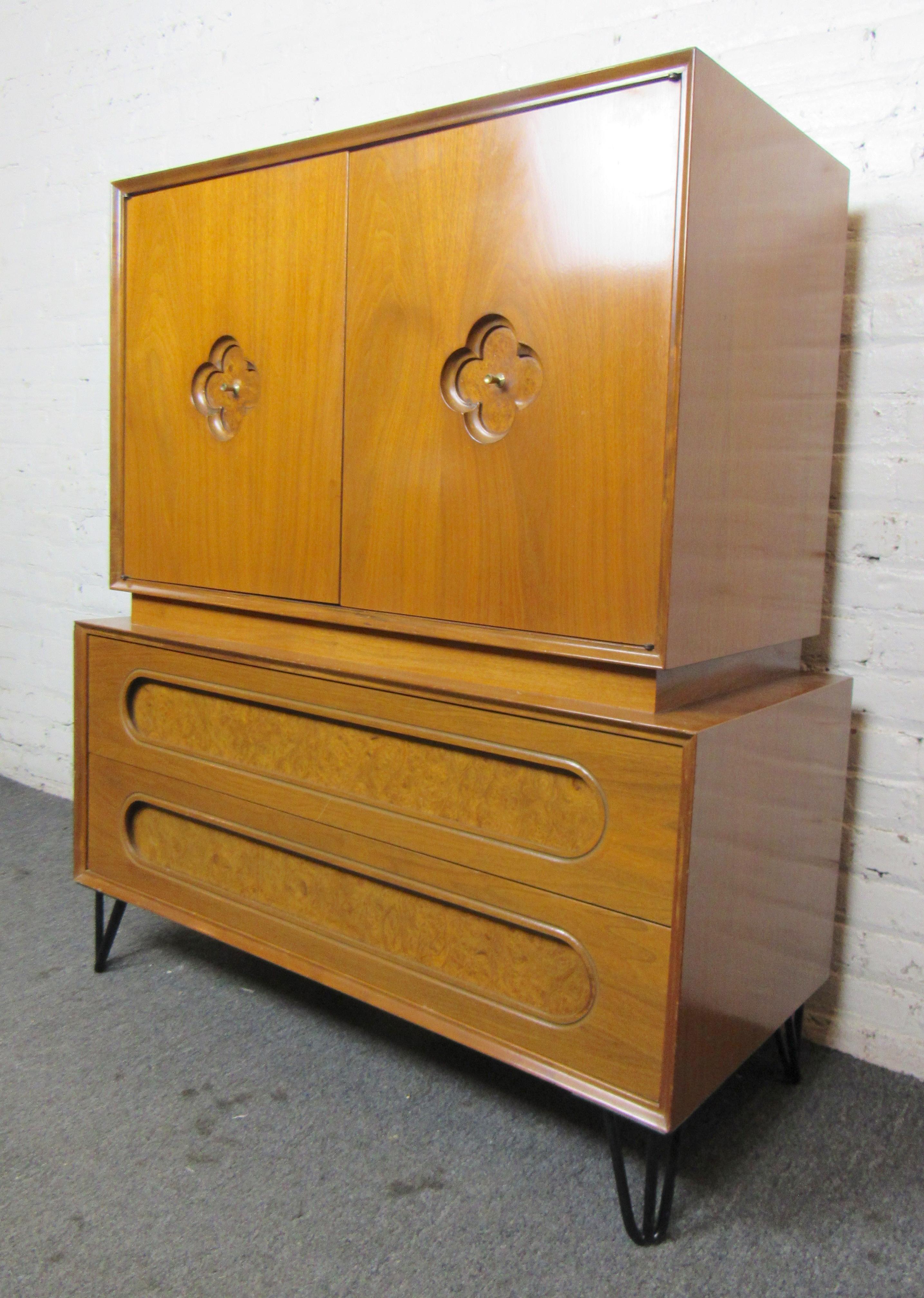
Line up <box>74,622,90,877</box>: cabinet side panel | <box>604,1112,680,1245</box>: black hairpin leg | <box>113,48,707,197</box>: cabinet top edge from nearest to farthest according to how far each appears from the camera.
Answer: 1. <box>113,48,707,197</box>: cabinet top edge
2. <box>604,1112,680,1245</box>: black hairpin leg
3. <box>74,622,90,877</box>: cabinet side panel

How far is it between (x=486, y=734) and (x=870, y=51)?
4.03 ft

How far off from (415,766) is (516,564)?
1.05ft

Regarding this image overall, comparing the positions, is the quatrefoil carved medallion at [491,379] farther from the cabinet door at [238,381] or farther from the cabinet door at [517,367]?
the cabinet door at [238,381]

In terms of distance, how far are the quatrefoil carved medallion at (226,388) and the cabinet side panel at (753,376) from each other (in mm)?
762

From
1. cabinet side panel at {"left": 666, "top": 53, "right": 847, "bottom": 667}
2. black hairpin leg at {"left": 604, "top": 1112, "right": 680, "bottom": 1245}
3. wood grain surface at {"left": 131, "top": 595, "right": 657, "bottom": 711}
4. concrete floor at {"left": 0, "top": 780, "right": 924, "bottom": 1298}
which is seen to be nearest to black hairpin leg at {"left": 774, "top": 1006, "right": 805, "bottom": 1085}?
concrete floor at {"left": 0, "top": 780, "right": 924, "bottom": 1298}

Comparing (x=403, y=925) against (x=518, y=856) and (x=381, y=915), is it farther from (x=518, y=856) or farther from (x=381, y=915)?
(x=518, y=856)

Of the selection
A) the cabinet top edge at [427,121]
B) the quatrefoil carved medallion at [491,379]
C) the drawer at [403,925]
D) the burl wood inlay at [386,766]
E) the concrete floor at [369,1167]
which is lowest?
the concrete floor at [369,1167]

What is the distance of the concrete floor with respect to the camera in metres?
1.28

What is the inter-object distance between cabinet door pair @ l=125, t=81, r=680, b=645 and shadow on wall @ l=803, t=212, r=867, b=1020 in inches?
23.4

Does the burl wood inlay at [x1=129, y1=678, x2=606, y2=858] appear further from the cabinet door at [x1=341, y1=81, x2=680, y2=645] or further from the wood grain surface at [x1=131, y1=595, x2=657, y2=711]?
the cabinet door at [x1=341, y1=81, x2=680, y2=645]

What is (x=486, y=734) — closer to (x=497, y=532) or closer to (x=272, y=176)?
(x=497, y=532)

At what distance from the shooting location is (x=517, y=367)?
137 cm

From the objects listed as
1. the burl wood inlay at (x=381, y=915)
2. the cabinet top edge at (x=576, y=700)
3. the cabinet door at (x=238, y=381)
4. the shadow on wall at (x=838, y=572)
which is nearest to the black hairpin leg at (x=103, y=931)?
the burl wood inlay at (x=381, y=915)

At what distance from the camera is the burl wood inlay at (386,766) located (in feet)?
4.38
